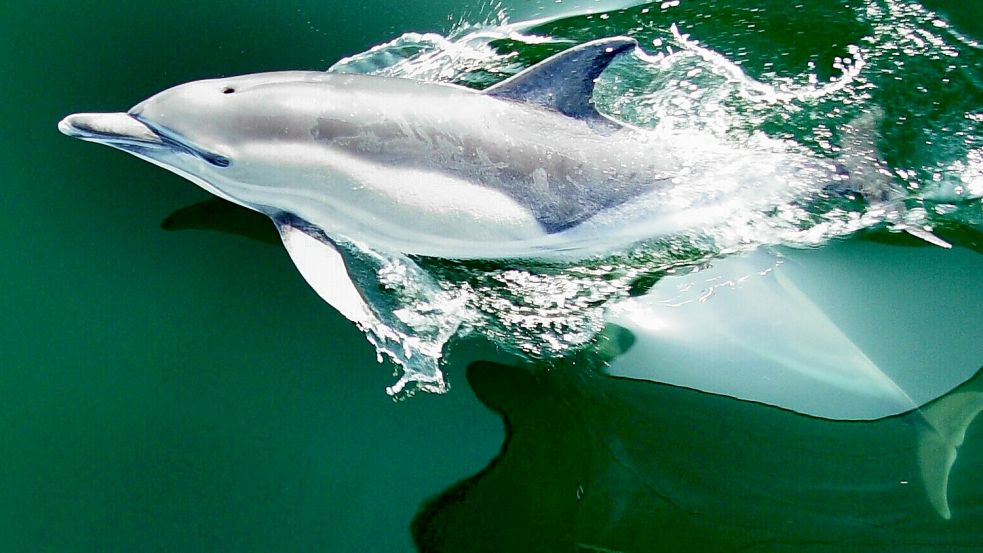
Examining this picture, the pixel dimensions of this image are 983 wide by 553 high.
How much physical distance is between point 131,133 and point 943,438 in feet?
12.9

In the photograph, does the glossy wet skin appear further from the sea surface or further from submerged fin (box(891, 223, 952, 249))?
submerged fin (box(891, 223, 952, 249))

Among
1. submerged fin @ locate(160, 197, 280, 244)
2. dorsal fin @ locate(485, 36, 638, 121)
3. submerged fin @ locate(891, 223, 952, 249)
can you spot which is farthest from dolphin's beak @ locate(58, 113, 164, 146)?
submerged fin @ locate(891, 223, 952, 249)

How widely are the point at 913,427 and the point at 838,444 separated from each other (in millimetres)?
347

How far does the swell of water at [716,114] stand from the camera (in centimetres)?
427

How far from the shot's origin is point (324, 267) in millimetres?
4168

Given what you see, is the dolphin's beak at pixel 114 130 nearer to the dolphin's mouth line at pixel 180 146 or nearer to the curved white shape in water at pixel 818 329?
the dolphin's mouth line at pixel 180 146

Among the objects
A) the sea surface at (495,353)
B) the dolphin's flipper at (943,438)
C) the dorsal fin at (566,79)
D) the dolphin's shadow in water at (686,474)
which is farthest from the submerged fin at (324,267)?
the dolphin's flipper at (943,438)

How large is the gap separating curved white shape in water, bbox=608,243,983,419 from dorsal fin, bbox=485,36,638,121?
1.03m

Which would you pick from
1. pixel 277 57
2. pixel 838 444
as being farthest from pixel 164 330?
pixel 838 444

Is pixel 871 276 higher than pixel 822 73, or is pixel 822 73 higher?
pixel 822 73

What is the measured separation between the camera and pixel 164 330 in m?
4.22

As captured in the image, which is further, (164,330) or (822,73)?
(822,73)

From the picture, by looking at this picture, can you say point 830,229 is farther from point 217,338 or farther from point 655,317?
point 217,338

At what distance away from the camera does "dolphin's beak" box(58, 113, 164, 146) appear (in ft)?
13.5
